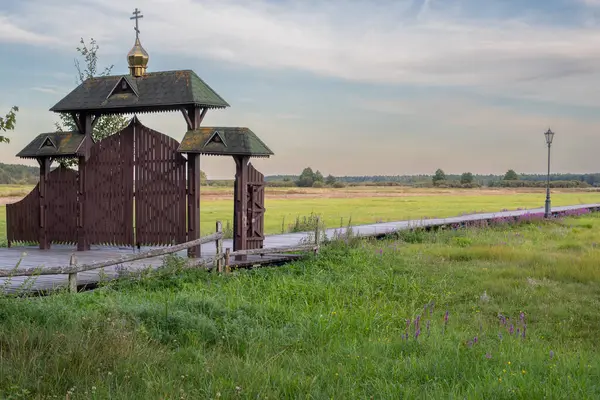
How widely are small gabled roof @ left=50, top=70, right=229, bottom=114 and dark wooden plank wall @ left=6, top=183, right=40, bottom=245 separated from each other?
3.08 metres

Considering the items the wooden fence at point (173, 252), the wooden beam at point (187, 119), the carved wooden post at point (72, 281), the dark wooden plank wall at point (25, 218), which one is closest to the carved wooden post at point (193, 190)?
the wooden beam at point (187, 119)

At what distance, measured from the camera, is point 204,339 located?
8984 millimetres

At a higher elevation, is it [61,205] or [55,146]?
[55,146]

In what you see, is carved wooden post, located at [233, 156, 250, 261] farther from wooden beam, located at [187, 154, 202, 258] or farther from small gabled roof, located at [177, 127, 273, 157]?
wooden beam, located at [187, 154, 202, 258]

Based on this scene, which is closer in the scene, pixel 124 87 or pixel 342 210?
pixel 124 87

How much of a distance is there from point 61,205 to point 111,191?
2.12 m

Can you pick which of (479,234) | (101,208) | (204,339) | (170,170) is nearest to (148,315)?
(204,339)

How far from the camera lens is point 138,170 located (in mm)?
17031

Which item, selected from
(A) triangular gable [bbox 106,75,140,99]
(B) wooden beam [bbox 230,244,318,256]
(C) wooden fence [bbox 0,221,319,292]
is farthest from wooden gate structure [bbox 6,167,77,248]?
(B) wooden beam [bbox 230,244,318,256]

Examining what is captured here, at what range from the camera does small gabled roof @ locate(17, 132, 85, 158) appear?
1752 cm

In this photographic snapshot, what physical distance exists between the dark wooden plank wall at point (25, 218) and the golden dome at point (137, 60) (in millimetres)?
4670

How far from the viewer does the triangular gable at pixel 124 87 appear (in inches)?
666

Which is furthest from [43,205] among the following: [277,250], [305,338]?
[305,338]

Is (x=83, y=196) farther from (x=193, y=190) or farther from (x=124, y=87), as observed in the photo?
(x=193, y=190)
